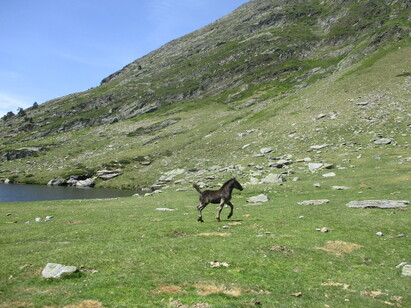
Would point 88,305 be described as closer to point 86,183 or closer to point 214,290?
point 214,290

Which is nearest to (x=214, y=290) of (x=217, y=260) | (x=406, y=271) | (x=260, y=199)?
(x=217, y=260)

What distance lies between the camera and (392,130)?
60.4m

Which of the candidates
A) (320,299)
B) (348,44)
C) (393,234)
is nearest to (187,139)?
(393,234)

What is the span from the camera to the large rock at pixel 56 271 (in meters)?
13.5

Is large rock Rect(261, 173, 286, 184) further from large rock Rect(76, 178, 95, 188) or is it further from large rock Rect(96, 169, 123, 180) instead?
large rock Rect(76, 178, 95, 188)

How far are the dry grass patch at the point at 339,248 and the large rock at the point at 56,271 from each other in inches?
558

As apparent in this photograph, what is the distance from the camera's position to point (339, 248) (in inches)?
732

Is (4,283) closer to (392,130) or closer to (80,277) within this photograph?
(80,277)

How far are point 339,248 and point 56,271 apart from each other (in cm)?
1596

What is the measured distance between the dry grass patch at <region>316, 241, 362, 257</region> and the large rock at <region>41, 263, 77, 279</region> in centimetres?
1416

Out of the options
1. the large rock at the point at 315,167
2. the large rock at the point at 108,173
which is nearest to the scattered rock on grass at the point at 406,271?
the large rock at the point at 315,167

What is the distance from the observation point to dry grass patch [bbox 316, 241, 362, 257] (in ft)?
58.9

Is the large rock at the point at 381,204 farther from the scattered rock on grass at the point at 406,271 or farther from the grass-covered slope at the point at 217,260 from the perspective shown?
the scattered rock on grass at the point at 406,271

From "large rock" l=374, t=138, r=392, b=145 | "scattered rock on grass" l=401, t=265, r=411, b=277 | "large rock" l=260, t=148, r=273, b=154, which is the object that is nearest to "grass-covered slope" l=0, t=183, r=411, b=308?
"scattered rock on grass" l=401, t=265, r=411, b=277
